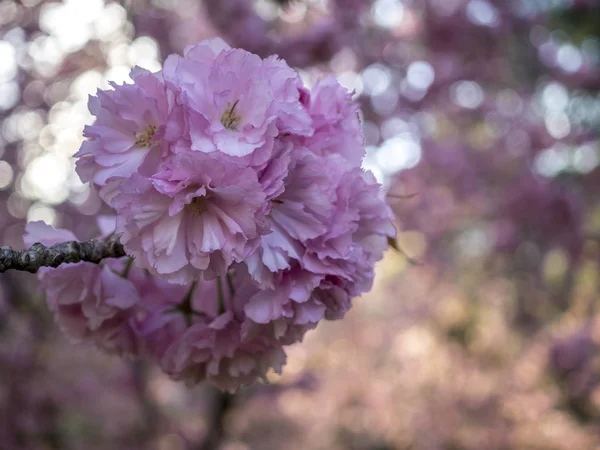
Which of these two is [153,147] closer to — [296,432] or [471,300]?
[296,432]

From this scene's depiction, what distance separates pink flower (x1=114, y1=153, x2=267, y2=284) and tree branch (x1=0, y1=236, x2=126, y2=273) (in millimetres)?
88

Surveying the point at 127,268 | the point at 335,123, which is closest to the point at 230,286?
the point at 127,268

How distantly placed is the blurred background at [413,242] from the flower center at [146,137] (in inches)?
91.4

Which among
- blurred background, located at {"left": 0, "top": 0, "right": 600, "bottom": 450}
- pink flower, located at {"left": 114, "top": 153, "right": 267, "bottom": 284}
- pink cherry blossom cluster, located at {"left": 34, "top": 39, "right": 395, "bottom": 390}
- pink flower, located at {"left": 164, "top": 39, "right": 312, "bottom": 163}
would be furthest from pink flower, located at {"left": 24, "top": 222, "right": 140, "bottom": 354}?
blurred background, located at {"left": 0, "top": 0, "right": 600, "bottom": 450}

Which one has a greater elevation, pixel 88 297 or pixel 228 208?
pixel 228 208

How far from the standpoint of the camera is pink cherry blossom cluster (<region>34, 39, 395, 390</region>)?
64cm

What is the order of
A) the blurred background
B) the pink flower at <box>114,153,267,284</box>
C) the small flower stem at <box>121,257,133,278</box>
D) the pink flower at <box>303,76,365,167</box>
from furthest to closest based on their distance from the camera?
1. the blurred background
2. the small flower stem at <box>121,257,133,278</box>
3. the pink flower at <box>303,76,365,167</box>
4. the pink flower at <box>114,153,267,284</box>

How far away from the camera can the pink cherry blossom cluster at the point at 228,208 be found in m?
0.64

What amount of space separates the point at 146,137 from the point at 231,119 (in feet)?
0.41

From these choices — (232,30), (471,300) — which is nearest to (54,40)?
(232,30)

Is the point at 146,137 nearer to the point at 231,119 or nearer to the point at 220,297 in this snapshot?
the point at 231,119

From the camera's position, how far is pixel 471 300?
258 inches

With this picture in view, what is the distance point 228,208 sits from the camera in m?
0.65

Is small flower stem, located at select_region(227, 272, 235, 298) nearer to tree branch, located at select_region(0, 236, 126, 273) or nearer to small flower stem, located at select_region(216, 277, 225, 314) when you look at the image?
small flower stem, located at select_region(216, 277, 225, 314)
